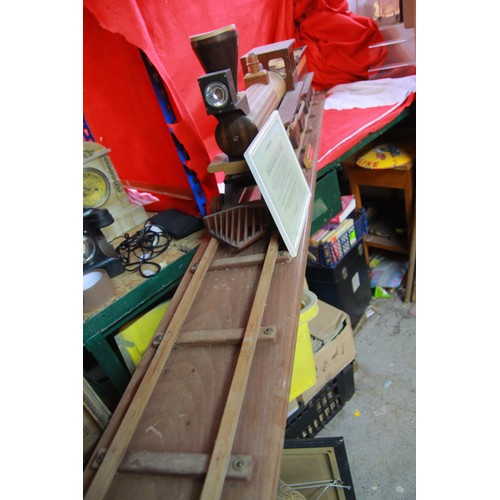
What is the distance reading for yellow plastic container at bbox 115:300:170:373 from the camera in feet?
3.62

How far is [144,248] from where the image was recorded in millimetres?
1285

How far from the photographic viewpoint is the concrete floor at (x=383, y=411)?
152 centimetres

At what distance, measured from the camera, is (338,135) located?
1.77 meters

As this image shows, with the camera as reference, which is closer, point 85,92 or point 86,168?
point 86,168

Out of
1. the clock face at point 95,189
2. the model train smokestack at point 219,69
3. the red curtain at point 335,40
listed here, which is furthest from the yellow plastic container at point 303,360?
the red curtain at point 335,40

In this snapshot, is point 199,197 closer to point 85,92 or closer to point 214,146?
point 214,146

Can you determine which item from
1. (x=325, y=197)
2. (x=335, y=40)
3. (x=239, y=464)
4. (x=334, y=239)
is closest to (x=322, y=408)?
(x=334, y=239)

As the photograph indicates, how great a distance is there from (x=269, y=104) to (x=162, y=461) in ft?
3.50

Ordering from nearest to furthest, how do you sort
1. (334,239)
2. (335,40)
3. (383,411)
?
1. (383,411)
2. (334,239)
3. (335,40)

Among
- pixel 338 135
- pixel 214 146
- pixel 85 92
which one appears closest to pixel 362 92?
pixel 338 135

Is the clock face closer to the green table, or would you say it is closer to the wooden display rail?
the green table

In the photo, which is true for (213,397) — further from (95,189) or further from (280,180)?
(95,189)

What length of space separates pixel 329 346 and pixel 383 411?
45cm

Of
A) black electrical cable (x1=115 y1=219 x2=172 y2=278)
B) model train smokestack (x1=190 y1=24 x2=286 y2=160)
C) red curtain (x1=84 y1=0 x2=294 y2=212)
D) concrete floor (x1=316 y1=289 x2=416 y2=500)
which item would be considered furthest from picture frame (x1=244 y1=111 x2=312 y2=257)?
concrete floor (x1=316 y1=289 x2=416 y2=500)
